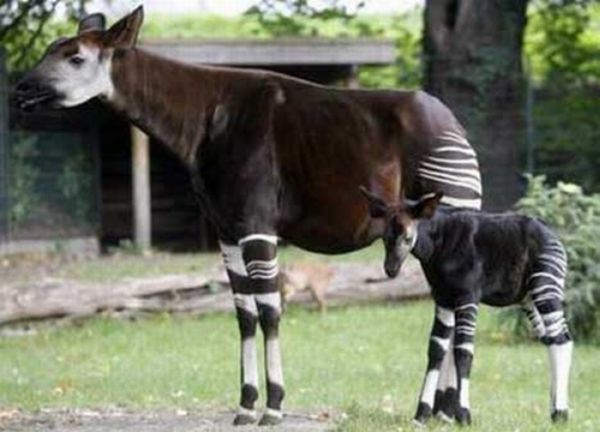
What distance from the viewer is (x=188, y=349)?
51.6ft

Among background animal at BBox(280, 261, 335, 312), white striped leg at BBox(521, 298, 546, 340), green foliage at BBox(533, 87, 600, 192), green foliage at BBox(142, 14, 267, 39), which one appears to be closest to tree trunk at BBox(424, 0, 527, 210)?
green foliage at BBox(533, 87, 600, 192)

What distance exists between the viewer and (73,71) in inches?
352

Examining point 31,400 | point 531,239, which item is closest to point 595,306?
point 31,400

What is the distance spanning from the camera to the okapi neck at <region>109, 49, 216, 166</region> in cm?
915

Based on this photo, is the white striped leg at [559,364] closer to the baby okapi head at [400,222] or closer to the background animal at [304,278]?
the baby okapi head at [400,222]

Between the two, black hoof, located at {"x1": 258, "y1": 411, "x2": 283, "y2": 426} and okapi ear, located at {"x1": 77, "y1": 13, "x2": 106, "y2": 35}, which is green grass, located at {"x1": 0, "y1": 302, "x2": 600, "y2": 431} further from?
okapi ear, located at {"x1": 77, "y1": 13, "x2": 106, "y2": 35}

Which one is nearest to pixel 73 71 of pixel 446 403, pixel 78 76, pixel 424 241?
pixel 78 76

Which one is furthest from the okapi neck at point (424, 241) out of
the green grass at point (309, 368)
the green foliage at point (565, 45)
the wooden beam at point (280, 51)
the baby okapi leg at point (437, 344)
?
the green foliage at point (565, 45)

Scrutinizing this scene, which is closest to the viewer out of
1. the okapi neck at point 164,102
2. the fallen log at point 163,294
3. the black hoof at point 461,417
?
the black hoof at point 461,417

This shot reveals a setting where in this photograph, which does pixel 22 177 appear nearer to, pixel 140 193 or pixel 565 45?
pixel 140 193

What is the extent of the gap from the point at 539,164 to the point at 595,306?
342 inches

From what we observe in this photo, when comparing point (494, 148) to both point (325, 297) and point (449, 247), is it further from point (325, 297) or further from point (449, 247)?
point (449, 247)

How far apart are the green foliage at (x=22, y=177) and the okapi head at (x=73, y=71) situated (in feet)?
44.3

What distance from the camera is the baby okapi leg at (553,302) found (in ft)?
28.2
